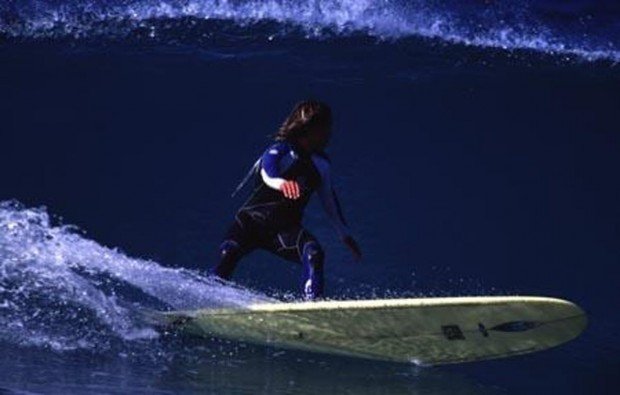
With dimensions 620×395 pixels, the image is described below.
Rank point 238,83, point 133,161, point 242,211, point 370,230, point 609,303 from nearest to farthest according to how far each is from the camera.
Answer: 1. point 242,211
2. point 609,303
3. point 370,230
4. point 133,161
5. point 238,83

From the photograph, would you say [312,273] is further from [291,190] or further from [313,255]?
[291,190]

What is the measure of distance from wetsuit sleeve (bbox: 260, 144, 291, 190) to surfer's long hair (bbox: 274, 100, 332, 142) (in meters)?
0.07

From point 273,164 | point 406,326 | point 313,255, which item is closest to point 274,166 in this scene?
point 273,164

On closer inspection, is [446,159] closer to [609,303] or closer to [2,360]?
[609,303]

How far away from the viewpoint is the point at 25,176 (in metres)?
11.0

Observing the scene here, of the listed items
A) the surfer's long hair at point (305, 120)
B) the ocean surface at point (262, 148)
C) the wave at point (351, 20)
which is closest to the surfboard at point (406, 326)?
the ocean surface at point (262, 148)

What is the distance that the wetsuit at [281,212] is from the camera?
8.15 meters

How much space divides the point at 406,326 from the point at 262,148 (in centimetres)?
406

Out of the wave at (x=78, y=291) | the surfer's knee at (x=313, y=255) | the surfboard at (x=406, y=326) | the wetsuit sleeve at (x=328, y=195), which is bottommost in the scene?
the wave at (x=78, y=291)

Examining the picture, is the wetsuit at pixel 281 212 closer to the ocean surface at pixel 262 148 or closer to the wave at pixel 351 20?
the ocean surface at pixel 262 148

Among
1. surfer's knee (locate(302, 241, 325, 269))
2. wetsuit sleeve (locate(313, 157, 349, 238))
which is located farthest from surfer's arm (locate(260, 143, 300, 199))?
surfer's knee (locate(302, 241, 325, 269))

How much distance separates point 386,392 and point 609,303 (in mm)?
2630

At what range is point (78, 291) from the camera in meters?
8.67

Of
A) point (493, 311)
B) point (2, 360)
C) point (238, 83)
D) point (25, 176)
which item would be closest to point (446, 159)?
point (238, 83)
